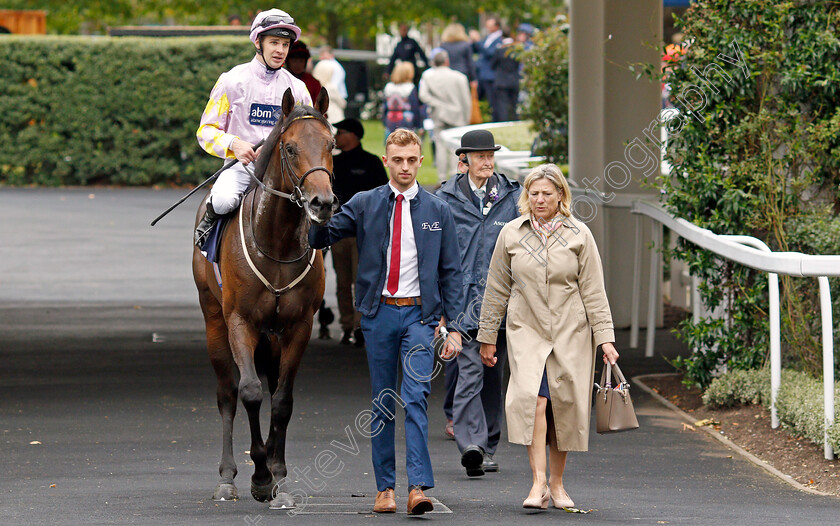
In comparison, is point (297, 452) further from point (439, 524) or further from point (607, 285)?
point (607, 285)

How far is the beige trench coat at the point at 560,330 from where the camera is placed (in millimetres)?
7387

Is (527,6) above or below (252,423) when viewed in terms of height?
above

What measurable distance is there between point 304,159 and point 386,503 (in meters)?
1.78

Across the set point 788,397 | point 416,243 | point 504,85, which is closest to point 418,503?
point 416,243

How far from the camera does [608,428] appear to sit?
7227 millimetres

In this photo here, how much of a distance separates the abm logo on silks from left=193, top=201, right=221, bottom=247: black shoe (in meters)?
0.53

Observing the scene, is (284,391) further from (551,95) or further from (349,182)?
(551,95)

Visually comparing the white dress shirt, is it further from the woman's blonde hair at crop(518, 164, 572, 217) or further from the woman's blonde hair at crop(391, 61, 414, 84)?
the woman's blonde hair at crop(391, 61, 414, 84)

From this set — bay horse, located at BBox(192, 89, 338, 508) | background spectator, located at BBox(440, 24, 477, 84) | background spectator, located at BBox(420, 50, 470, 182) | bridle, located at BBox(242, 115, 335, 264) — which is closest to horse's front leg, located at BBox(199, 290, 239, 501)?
bay horse, located at BBox(192, 89, 338, 508)

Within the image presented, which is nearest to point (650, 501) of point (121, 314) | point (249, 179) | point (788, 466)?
point (788, 466)

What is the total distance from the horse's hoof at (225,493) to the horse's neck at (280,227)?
4.14ft

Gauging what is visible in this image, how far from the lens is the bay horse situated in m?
7.40

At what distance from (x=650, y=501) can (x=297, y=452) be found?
239cm

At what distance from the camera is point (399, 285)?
24.0ft
